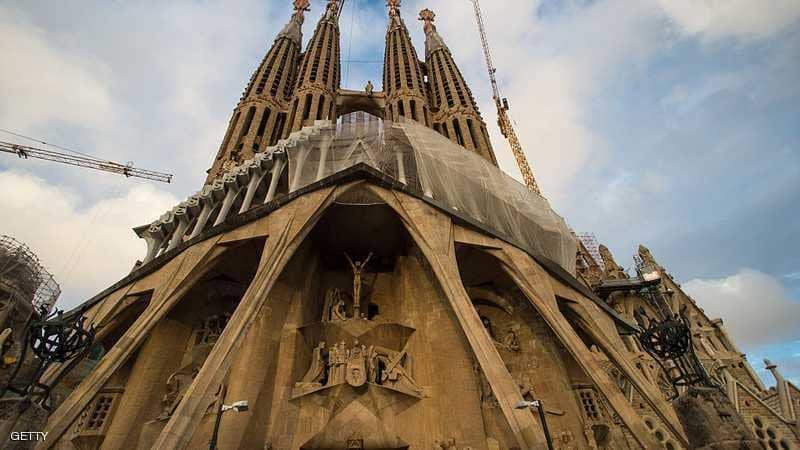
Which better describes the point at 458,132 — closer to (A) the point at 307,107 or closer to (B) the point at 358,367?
(A) the point at 307,107

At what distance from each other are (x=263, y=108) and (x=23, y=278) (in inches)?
571

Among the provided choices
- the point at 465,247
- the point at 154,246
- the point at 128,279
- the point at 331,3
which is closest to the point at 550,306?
the point at 465,247

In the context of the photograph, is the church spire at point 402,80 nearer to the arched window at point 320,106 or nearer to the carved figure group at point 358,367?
the arched window at point 320,106

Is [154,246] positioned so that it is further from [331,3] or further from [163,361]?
[331,3]

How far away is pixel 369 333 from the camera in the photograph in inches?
479

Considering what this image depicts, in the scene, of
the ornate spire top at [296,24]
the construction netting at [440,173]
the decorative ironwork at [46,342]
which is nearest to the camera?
the decorative ironwork at [46,342]

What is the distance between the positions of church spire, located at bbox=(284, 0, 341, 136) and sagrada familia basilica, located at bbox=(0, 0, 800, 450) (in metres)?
7.27

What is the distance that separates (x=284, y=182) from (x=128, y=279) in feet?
20.8

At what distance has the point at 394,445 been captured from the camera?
405 inches

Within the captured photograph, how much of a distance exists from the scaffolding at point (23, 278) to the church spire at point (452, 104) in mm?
21784

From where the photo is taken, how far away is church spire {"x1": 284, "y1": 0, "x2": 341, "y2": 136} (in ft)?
74.0

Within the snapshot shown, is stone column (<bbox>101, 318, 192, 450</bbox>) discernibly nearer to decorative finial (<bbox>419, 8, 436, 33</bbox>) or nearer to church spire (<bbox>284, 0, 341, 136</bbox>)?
church spire (<bbox>284, 0, 341, 136</bbox>)

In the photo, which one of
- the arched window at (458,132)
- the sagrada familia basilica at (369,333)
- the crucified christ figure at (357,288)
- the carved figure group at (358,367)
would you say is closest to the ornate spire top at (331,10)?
the arched window at (458,132)

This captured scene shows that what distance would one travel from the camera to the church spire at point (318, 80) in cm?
2255
